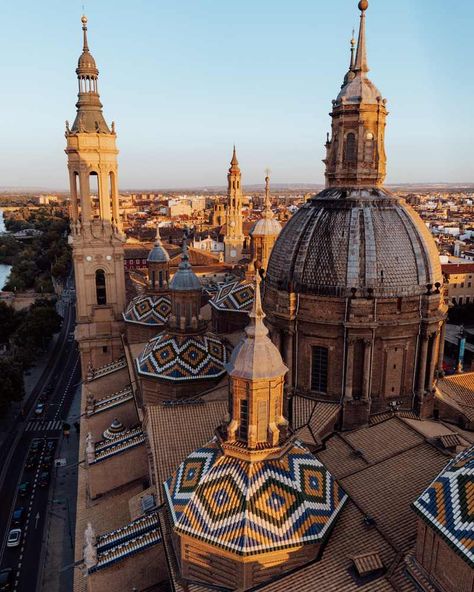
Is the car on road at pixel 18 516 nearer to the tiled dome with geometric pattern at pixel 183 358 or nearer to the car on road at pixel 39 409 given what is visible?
the tiled dome with geometric pattern at pixel 183 358

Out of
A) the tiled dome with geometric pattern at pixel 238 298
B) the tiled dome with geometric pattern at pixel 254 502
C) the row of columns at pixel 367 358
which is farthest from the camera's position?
the tiled dome with geometric pattern at pixel 238 298

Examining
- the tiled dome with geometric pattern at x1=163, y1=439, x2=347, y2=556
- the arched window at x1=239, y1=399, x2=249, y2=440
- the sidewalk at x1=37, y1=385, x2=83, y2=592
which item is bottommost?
the sidewalk at x1=37, y1=385, x2=83, y2=592

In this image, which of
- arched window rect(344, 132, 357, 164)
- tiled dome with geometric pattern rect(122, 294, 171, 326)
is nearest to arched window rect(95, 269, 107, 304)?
tiled dome with geometric pattern rect(122, 294, 171, 326)

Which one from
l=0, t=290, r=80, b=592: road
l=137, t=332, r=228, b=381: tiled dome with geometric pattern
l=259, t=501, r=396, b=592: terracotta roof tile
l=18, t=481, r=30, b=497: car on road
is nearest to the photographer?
l=259, t=501, r=396, b=592: terracotta roof tile

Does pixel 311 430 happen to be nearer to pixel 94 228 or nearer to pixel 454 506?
pixel 454 506

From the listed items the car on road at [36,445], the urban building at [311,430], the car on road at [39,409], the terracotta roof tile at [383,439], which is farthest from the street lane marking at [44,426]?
the terracotta roof tile at [383,439]

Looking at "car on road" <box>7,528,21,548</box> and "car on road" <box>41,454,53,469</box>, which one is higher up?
"car on road" <box>41,454,53,469</box>

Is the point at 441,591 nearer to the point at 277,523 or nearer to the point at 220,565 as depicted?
the point at 277,523

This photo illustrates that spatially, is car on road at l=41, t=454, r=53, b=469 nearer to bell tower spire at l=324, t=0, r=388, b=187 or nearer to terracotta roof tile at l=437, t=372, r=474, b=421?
terracotta roof tile at l=437, t=372, r=474, b=421
